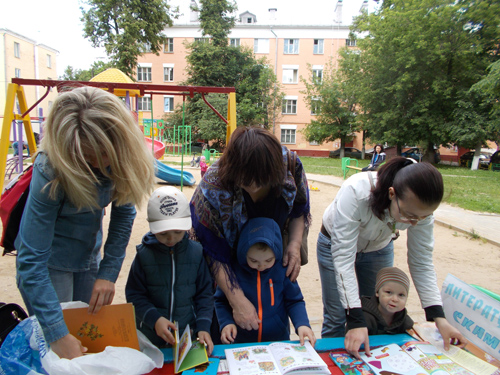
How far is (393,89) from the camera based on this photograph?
1903 cm

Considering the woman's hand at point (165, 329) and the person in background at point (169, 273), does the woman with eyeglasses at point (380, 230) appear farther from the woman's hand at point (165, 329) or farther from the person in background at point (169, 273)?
the woman's hand at point (165, 329)

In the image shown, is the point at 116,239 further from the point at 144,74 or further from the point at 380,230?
the point at 144,74

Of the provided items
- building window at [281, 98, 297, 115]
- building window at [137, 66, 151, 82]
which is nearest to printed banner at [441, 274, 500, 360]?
building window at [281, 98, 297, 115]

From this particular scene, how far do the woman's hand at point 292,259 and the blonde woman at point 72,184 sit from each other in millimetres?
724

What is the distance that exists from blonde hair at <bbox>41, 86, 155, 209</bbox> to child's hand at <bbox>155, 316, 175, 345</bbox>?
1.84 ft

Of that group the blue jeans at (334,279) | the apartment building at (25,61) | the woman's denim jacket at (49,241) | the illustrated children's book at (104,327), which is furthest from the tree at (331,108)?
the illustrated children's book at (104,327)

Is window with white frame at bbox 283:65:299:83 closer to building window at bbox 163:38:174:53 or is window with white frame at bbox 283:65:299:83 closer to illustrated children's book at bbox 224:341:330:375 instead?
building window at bbox 163:38:174:53

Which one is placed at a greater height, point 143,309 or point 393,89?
point 393,89

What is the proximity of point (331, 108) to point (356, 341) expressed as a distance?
993 inches

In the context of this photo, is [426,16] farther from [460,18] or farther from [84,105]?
[84,105]

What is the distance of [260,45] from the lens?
28.3m

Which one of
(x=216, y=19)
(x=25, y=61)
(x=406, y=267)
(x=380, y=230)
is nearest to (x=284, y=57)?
(x=216, y=19)

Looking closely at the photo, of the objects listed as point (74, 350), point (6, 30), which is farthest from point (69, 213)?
point (6, 30)

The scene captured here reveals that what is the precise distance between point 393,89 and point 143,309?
67.5 feet
